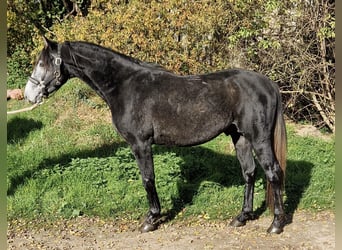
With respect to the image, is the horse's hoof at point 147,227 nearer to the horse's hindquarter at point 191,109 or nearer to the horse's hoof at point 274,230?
the horse's hindquarter at point 191,109

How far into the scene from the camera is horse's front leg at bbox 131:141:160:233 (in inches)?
190

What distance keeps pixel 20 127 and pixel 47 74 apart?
12.0 feet

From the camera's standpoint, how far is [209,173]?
256 inches

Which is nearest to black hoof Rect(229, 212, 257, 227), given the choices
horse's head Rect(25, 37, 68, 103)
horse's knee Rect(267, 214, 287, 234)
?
horse's knee Rect(267, 214, 287, 234)

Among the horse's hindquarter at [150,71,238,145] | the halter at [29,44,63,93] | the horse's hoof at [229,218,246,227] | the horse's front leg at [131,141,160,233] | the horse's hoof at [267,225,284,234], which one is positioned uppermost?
the halter at [29,44,63,93]

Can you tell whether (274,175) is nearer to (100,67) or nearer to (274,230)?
(274,230)

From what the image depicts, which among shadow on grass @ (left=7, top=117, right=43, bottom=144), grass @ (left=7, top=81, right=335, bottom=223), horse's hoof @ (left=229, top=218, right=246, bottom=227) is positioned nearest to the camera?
horse's hoof @ (left=229, top=218, right=246, bottom=227)

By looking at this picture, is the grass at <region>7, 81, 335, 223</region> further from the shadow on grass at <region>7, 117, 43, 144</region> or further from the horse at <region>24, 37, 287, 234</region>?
the horse at <region>24, 37, 287, 234</region>

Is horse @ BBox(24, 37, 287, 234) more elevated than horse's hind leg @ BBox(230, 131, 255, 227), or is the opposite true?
horse @ BBox(24, 37, 287, 234)

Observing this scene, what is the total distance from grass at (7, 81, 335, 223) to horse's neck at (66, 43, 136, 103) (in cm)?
151

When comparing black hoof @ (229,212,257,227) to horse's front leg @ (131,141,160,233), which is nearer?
horse's front leg @ (131,141,160,233)

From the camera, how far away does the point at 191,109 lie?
15.7 feet

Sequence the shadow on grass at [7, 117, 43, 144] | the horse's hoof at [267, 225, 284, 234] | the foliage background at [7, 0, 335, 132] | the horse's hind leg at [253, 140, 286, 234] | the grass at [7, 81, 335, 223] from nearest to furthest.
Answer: the horse's hind leg at [253, 140, 286, 234] → the horse's hoof at [267, 225, 284, 234] → the grass at [7, 81, 335, 223] → the shadow on grass at [7, 117, 43, 144] → the foliage background at [7, 0, 335, 132]

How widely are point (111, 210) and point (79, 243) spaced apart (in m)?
0.79
